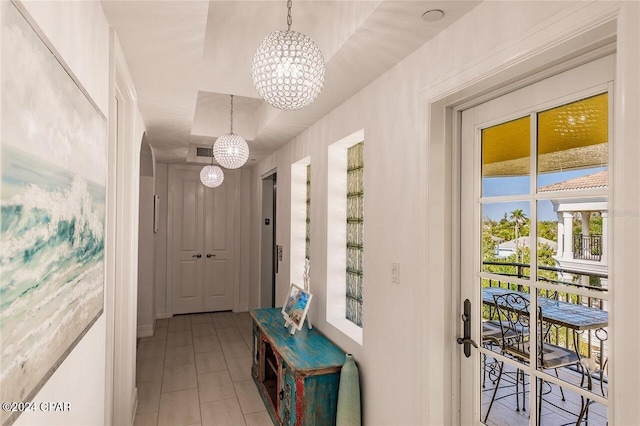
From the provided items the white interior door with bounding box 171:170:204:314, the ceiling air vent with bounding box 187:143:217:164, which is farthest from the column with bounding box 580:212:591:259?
the white interior door with bounding box 171:170:204:314

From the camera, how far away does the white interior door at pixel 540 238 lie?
4.31 ft

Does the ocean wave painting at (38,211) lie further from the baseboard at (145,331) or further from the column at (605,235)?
the baseboard at (145,331)

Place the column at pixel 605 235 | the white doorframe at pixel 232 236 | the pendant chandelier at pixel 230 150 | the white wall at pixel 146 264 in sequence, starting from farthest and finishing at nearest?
1. the white doorframe at pixel 232 236
2. the white wall at pixel 146 264
3. the pendant chandelier at pixel 230 150
4. the column at pixel 605 235

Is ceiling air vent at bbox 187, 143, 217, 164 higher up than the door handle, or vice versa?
ceiling air vent at bbox 187, 143, 217, 164

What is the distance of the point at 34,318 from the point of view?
33.8 inches

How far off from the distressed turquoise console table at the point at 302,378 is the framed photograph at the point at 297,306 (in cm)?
11

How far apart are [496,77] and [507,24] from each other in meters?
0.19

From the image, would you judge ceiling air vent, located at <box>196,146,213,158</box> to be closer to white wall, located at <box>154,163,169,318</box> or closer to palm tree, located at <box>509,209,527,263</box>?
white wall, located at <box>154,163,169,318</box>

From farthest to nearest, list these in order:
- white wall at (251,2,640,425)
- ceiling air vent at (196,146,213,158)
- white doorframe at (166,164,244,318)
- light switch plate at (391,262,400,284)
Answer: white doorframe at (166,164,244,318) < ceiling air vent at (196,146,213,158) < light switch plate at (391,262,400,284) < white wall at (251,2,640,425)

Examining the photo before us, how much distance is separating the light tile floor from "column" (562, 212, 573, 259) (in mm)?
2412

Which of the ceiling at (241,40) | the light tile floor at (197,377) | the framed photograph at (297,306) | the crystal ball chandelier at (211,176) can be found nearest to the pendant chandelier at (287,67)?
the ceiling at (241,40)

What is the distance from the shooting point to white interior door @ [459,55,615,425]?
131 centimetres

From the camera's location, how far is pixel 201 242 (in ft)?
20.0

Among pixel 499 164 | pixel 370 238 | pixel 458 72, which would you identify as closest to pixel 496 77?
pixel 458 72
